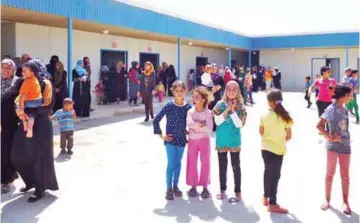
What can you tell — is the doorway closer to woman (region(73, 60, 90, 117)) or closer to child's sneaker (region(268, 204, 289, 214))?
woman (region(73, 60, 90, 117))

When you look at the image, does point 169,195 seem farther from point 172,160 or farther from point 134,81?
point 134,81

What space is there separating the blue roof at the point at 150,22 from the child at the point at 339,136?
23.2 ft

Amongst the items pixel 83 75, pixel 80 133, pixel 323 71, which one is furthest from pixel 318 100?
pixel 83 75

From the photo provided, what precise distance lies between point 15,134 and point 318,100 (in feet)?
20.4

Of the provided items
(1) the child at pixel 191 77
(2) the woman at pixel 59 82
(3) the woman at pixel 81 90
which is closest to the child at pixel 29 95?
(2) the woman at pixel 59 82

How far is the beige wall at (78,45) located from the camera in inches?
488

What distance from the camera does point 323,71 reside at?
28.3 feet

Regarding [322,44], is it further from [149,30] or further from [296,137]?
[296,137]

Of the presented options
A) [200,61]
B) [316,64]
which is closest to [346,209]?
[200,61]

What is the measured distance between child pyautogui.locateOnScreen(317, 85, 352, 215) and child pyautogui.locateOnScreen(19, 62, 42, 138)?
3032 millimetres

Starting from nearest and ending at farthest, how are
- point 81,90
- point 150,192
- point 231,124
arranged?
point 231,124 → point 150,192 → point 81,90

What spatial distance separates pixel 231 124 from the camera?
15.7ft

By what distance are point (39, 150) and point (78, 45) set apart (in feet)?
33.1

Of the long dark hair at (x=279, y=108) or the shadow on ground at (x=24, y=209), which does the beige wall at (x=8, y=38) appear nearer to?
the shadow on ground at (x=24, y=209)
